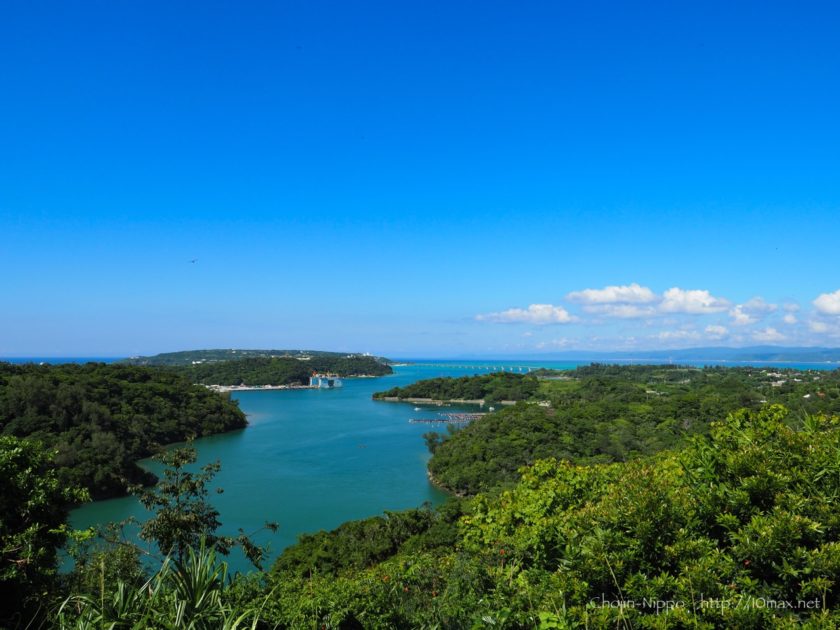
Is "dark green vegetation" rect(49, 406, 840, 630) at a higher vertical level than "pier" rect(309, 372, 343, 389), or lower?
higher

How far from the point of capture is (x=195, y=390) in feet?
164

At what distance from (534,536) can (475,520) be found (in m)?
3.39

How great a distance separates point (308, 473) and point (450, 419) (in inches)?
1062

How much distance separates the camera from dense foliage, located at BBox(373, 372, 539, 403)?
70.9 m

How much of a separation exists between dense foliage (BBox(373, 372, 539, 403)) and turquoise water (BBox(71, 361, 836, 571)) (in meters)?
13.6

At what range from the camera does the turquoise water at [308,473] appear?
2294 centimetres

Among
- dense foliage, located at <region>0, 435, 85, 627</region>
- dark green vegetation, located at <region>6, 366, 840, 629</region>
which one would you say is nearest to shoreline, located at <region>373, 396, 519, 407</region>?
dark green vegetation, located at <region>6, 366, 840, 629</region>

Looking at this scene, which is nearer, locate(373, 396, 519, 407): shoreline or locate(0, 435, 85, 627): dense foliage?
locate(0, 435, 85, 627): dense foliage

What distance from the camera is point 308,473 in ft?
104

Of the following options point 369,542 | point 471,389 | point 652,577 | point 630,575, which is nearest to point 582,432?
point 369,542

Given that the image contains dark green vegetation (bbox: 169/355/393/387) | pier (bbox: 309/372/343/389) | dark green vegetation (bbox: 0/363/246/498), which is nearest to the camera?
dark green vegetation (bbox: 0/363/246/498)

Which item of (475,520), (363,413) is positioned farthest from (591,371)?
(475,520)

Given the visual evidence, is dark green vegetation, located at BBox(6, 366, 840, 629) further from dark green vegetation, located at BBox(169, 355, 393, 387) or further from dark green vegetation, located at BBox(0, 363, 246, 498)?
dark green vegetation, located at BBox(169, 355, 393, 387)

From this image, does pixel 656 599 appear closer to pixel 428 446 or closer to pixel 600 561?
pixel 600 561
